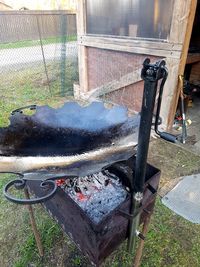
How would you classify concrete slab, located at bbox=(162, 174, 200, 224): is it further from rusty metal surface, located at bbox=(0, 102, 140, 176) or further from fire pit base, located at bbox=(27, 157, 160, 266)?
rusty metal surface, located at bbox=(0, 102, 140, 176)

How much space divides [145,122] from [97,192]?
93 cm

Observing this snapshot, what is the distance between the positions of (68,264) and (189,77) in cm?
513

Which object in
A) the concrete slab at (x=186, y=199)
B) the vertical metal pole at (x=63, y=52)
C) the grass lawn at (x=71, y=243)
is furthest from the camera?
the vertical metal pole at (x=63, y=52)

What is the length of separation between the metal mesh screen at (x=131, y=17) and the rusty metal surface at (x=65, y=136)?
214 centimetres

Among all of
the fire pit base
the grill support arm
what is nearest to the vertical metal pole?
the fire pit base

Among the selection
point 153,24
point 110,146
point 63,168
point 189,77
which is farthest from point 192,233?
point 189,77

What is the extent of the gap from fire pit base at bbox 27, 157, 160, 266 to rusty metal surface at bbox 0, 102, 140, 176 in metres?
0.22

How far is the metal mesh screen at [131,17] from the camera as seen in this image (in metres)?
3.20

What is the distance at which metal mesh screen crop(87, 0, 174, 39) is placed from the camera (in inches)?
126

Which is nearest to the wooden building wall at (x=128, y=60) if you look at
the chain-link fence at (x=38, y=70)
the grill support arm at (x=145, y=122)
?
the chain-link fence at (x=38, y=70)

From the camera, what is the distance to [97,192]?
174cm

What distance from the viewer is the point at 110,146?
1.62 metres

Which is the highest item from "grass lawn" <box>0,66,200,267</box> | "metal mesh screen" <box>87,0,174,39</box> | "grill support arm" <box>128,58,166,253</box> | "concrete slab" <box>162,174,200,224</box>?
"metal mesh screen" <box>87,0,174,39</box>

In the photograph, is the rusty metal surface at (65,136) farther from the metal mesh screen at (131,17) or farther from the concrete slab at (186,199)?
the metal mesh screen at (131,17)
